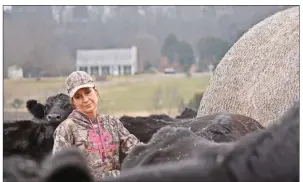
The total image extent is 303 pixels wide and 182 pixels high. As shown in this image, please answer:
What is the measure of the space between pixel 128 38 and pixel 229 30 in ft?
0.96

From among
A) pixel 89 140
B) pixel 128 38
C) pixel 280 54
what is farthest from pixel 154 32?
pixel 280 54

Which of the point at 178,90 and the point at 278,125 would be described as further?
the point at 178,90

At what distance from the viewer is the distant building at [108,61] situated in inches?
69.6

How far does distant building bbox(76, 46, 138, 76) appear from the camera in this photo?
1.77 meters

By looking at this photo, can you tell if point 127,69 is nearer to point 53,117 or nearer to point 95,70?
Answer: point 95,70

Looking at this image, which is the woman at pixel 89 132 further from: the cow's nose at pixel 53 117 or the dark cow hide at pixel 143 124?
the cow's nose at pixel 53 117

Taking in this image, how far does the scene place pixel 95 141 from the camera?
5.35 feet

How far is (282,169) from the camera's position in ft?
4.05

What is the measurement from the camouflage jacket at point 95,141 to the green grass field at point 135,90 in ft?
0.44

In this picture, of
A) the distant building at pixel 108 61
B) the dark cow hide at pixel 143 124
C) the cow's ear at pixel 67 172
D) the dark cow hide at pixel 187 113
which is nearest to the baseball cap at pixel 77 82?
the distant building at pixel 108 61

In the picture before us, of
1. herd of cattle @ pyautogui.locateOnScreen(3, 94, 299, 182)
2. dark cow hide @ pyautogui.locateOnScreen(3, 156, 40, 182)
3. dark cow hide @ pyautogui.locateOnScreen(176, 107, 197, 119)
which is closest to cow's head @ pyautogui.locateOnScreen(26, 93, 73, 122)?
herd of cattle @ pyautogui.locateOnScreen(3, 94, 299, 182)

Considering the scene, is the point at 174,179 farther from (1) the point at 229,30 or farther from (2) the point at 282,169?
(1) the point at 229,30

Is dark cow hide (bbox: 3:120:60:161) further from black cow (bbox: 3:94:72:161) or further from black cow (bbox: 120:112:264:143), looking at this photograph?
black cow (bbox: 120:112:264:143)

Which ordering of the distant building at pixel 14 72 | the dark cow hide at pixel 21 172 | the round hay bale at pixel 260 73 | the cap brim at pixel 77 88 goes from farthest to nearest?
the round hay bale at pixel 260 73
the distant building at pixel 14 72
the cap brim at pixel 77 88
the dark cow hide at pixel 21 172
